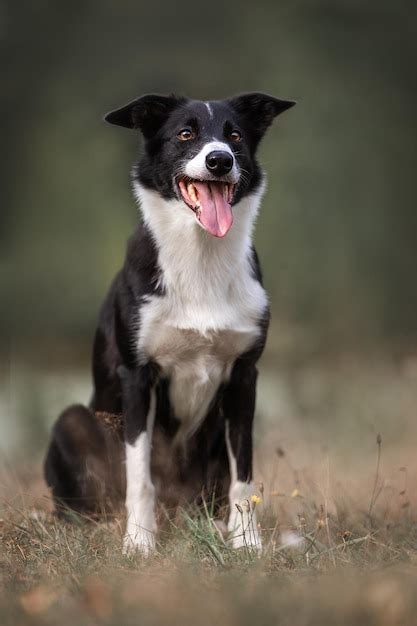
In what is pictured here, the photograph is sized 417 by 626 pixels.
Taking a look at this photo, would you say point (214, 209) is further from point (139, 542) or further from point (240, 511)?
point (139, 542)

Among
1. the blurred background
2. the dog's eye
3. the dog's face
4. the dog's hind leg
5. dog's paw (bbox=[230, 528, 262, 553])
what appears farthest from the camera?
the blurred background

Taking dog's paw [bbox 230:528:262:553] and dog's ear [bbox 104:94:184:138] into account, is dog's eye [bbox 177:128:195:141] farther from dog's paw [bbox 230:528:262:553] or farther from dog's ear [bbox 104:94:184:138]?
dog's paw [bbox 230:528:262:553]

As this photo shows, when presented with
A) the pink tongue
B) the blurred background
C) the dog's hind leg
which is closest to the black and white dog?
the pink tongue

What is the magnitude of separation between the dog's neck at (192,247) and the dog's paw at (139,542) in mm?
879

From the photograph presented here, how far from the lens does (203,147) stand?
377 cm

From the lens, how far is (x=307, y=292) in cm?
891

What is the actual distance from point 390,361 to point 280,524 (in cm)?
271

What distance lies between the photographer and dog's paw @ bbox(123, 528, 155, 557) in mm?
3528

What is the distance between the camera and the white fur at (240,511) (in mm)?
3658

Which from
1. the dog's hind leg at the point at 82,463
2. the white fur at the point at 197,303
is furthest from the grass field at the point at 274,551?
the white fur at the point at 197,303

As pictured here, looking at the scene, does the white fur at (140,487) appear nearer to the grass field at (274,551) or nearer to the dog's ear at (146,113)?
the grass field at (274,551)

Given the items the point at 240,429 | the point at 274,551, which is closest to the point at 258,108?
the point at 240,429

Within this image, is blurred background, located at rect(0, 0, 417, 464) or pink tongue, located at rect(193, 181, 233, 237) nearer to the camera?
pink tongue, located at rect(193, 181, 233, 237)

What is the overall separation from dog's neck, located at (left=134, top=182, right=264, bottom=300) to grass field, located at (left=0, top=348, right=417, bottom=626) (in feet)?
2.56
